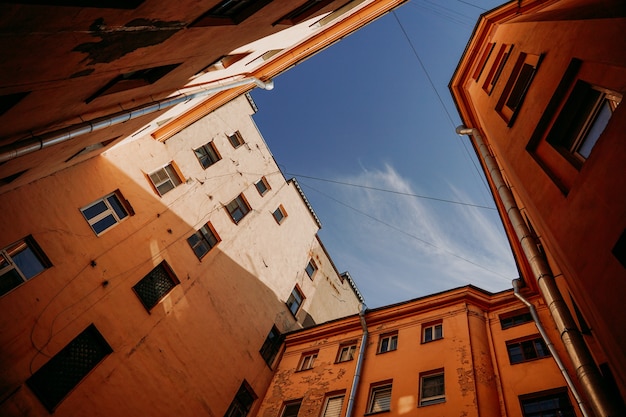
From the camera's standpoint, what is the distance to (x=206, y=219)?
661 inches

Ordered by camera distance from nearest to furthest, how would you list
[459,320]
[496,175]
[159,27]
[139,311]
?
[159,27]
[496,175]
[139,311]
[459,320]

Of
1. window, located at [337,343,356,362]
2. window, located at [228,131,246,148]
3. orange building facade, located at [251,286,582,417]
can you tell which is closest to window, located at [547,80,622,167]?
orange building facade, located at [251,286,582,417]

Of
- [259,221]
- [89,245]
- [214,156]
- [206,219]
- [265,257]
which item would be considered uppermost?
[214,156]

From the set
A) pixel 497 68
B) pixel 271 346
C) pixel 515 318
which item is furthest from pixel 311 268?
pixel 497 68

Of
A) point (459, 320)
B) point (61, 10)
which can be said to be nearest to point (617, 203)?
point (61, 10)

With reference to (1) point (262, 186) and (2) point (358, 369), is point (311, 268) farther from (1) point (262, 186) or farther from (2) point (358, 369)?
(2) point (358, 369)

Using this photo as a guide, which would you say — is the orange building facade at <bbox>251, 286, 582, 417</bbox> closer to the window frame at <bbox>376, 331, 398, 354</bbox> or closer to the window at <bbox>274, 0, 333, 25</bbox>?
the window frame at <bbox>376, 331, 398, 354</bbox>

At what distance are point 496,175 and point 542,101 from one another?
13.8 ft

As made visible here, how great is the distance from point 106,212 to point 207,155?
6850 mm

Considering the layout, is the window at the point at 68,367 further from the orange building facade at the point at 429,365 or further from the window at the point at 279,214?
the window at the point at 279,214

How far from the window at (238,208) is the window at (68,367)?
28.7ft

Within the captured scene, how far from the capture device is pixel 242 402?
14.8 m

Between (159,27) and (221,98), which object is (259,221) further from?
(159,27)

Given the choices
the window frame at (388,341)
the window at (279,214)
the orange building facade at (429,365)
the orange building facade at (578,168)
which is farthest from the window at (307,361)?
the orange building facade at (578,168)
